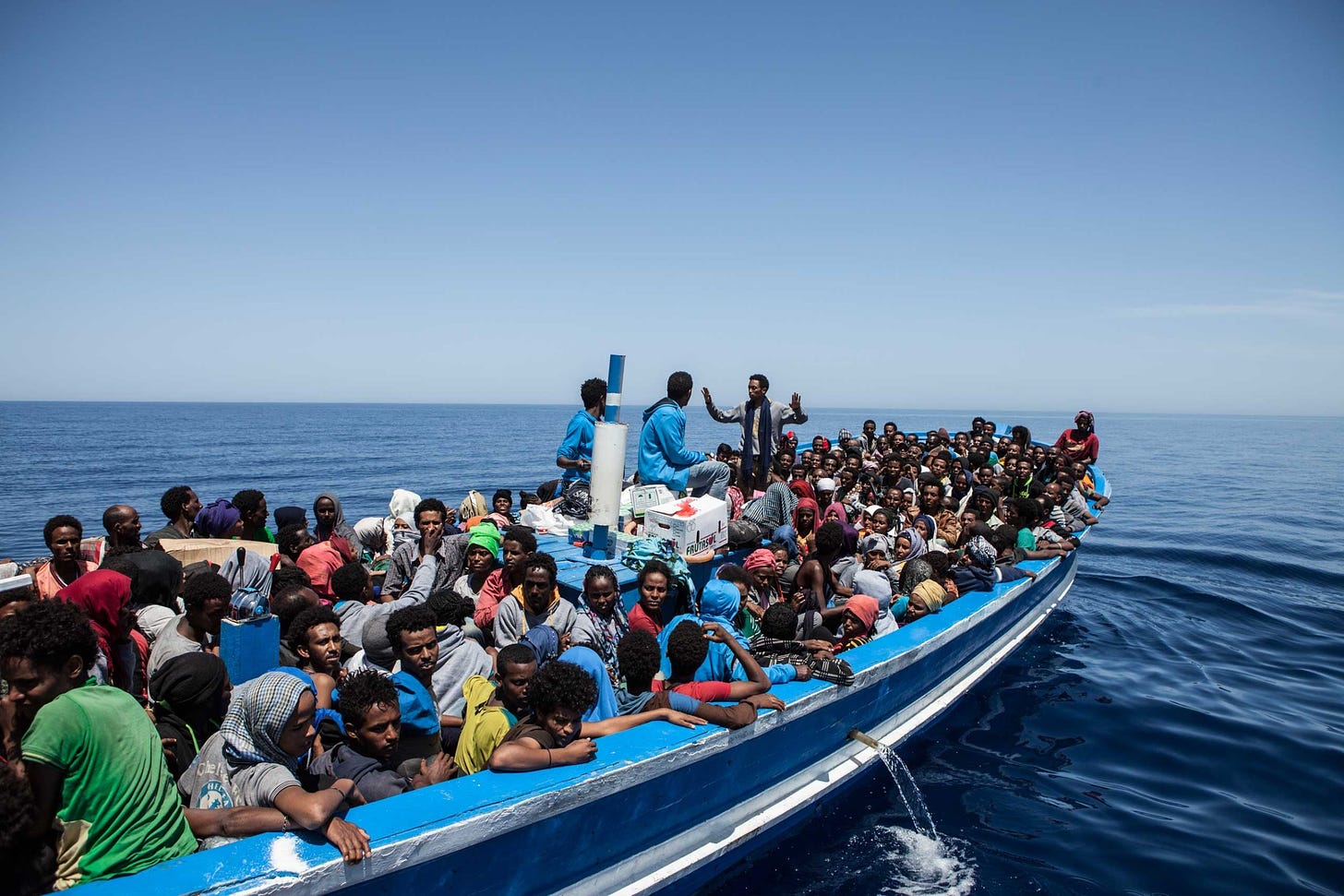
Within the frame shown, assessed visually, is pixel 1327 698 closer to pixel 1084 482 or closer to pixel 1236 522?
pixel 1084 482

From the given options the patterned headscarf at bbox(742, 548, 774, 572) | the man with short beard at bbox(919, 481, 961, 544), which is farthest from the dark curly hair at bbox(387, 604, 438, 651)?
the man with short beard at bbox(919, 481, 961, 544)

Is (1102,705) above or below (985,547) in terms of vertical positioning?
below

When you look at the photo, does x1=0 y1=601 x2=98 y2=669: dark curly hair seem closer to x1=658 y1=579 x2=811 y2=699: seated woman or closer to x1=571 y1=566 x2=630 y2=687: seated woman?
x1=571 y1=566 x2=630 y2=687: seated woman

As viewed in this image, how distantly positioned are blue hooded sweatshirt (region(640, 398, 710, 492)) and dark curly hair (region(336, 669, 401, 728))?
3.71 m

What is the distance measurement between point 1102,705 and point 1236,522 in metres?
18.0

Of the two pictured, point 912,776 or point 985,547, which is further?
point 985,547

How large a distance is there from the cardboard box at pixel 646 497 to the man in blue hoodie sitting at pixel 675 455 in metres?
0.17

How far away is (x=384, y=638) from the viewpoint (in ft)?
13.1

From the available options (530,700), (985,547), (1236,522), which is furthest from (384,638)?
(1236,522)

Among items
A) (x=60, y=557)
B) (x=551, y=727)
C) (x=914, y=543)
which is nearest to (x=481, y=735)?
(x=551, y=727)

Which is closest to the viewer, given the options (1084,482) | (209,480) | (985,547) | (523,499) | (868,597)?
(868,597)

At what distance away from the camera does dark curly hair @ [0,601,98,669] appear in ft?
7.62

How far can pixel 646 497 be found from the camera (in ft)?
20.5

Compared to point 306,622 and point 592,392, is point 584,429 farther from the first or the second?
point 306,622
